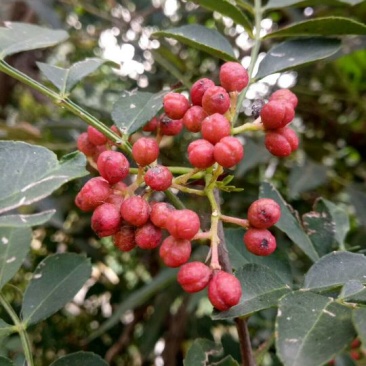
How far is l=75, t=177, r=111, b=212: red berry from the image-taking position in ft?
1.98

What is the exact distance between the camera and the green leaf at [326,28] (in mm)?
773

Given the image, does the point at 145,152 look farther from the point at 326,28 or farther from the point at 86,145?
the point at 326,28

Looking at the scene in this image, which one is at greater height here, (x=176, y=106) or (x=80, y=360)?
(x=176, y=106)

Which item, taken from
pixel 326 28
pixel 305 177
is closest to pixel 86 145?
pixel 326 28

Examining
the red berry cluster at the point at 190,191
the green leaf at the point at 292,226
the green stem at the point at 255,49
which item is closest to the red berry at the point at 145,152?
→ the red berry cluster at the point at 190,191

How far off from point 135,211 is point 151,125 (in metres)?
0.21

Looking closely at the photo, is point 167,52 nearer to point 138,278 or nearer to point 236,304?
point 138,278

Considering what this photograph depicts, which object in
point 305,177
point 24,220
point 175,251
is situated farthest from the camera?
point 305,177

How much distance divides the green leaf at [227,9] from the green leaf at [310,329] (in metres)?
0.45

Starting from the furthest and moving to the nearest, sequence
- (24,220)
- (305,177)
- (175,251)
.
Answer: (305,177) < (175,251) < (24,220)

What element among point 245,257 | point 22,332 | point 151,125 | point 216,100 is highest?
point 216,100

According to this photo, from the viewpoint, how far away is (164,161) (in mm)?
1050

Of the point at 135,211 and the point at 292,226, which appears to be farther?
the point at 292,226

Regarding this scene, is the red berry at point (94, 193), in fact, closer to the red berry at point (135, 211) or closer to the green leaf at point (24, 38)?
the red berry at point (135, 211)
